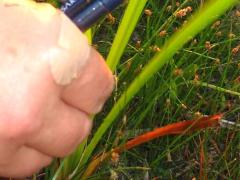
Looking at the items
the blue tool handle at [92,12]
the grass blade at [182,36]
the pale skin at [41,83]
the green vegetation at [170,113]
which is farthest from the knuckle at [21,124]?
the green vegetation at [170,113]

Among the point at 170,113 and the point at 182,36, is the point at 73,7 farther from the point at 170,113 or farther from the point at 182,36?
the point at 170,113

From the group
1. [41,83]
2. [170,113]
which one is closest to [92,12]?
[41,83]

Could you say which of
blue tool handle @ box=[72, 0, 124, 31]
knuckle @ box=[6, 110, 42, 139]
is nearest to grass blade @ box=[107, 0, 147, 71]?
blue tool handle @ box=[72, 0, 124, 31]

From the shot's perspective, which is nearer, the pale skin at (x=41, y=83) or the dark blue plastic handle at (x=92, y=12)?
the pale skin at (x=41, y=83)

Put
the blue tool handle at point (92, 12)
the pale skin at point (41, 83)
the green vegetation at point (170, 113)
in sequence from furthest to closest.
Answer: the green vegetation at point (170, 113)
the blue tool handle at point (92, 12)
the pale skin at point (41, 83)

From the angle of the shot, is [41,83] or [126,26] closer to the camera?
[41,83]

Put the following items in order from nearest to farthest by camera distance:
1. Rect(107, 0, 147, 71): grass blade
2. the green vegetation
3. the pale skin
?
the pale skin < Rect(107, 0, 147, 71): grass blade < the green vegetation

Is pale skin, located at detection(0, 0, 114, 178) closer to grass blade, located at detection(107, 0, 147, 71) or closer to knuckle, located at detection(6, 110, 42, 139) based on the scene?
knuckle, located at detection(6, 110, 42, 139)

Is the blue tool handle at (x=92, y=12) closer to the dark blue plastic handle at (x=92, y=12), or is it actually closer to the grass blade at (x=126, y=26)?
the dark blue plastic handle at (x=92, y=12)
